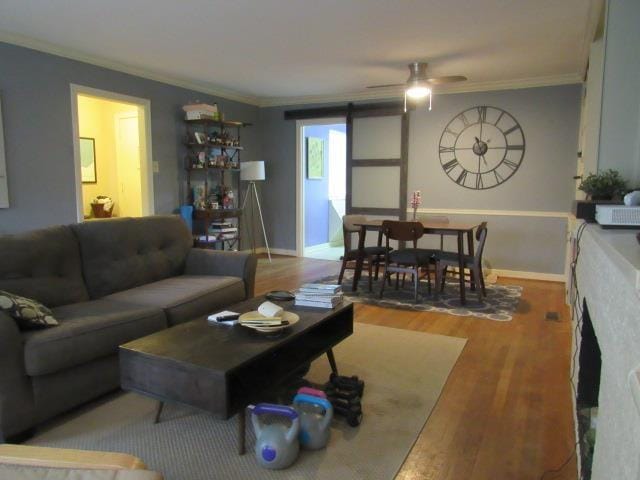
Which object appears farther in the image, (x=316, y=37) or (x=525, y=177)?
(x=525, y=177)

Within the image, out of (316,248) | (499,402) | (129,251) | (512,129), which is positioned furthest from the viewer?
(316,248)

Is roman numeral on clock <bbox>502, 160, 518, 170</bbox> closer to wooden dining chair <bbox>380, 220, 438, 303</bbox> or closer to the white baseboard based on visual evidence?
wooden dining chair <bbox>380, 220, 438, 303</bbox>

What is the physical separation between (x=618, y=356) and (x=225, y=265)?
2872mm

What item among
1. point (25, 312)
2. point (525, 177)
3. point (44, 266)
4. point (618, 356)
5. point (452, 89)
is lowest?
point (25, 312)

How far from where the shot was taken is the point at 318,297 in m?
2.50

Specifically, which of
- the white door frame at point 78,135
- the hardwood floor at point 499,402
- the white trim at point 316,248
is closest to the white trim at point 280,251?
the white trim at point 316,248

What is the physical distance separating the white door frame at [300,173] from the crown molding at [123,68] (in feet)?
2.69

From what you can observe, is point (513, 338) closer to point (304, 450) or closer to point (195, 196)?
point (304, 450)

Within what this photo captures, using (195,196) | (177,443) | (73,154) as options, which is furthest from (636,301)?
(195,196)

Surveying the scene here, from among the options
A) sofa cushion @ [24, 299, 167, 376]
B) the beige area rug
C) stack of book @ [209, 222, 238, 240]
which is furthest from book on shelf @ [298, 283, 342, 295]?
stack of book @ [209, 222, 238, 240]

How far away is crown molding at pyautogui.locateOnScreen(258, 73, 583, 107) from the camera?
5.07 metres

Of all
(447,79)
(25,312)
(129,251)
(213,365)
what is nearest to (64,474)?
(213,365)

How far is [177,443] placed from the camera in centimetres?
196

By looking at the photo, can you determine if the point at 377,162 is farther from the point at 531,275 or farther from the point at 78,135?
the point at 78,135
